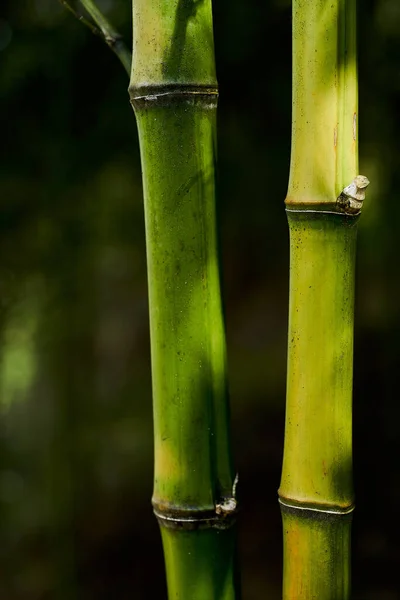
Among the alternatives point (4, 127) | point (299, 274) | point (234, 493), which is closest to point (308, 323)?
point (299, 274)

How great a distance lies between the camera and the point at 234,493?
28.1 inches

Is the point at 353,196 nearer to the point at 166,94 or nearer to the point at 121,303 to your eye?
the point at 166,94

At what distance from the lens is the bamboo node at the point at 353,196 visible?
0.61 metres

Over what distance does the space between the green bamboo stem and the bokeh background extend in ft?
4.01

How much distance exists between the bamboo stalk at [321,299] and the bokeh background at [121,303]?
1269mm

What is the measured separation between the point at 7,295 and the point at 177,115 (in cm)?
152

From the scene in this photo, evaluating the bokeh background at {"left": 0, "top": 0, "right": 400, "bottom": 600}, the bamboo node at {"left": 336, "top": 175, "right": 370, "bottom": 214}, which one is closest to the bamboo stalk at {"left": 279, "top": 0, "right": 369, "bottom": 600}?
the bamboo node at {"left": 336, "top": 175, "right": 370, "bottom": 214}

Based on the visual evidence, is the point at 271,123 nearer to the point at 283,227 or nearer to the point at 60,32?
the point at 283,227

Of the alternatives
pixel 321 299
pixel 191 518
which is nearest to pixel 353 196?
pixel 321 299

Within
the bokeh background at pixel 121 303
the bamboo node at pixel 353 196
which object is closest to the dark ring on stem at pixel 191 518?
the bamboo node at pixel 353 196

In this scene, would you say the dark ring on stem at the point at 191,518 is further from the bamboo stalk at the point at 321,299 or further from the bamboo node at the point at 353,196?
the bamboo node at the point at 353,196

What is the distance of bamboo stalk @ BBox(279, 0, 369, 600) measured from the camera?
61cm

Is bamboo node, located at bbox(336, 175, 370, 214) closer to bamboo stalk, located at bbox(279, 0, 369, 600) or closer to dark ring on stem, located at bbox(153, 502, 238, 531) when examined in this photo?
bamboo stalk, located at bbox(279, 0, 369, 600)

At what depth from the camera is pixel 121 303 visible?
2.33 meters
